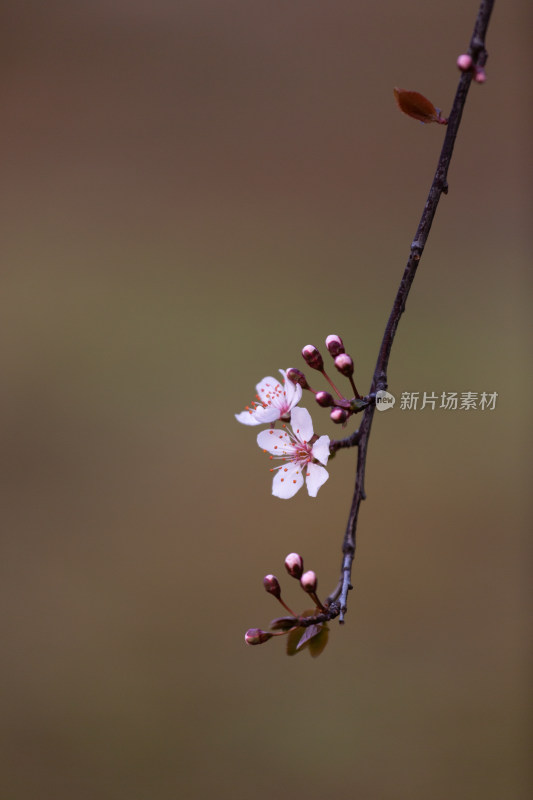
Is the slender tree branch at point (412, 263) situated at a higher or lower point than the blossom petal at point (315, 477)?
higher

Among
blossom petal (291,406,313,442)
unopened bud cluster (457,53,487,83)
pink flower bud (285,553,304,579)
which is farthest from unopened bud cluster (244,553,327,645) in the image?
unopened bud cluster (457,53,487,83)

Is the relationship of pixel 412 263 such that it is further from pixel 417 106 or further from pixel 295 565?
pixel 295 565

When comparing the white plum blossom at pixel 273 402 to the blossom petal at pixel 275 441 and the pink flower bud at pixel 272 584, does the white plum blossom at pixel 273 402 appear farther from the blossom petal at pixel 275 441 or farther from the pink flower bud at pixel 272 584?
the pink flower bud at pixel 272 584

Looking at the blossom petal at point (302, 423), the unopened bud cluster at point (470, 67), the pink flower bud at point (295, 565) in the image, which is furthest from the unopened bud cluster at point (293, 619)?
the unopened bud cluster at point (470, 67)

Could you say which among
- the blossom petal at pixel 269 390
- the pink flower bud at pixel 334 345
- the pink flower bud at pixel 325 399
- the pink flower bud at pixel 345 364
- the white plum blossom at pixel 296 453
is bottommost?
the white plum blossom at pixel 296 453

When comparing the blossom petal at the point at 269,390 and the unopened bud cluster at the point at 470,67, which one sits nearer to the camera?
the unopened bud cluster at the point at 470,67

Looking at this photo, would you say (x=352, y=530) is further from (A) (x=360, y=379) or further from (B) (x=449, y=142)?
(A) (x=360, y=379)

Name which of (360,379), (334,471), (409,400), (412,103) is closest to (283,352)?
(360,379)
